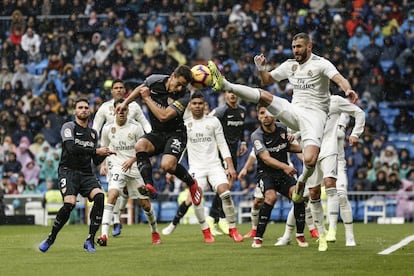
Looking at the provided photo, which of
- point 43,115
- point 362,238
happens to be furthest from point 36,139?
point 362,238

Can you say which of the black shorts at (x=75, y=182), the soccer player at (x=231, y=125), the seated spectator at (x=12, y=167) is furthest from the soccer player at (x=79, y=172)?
the seated spectator at (x=12, y=167)

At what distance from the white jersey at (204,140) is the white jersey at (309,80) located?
372 centimetres

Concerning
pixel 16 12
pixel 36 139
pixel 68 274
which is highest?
pixel 16 12

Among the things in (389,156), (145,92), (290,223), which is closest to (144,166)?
(145,92)

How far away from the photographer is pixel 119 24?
34.9 metres

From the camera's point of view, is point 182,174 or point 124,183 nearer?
point 182,174

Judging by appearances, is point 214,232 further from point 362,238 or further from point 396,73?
point 396,73

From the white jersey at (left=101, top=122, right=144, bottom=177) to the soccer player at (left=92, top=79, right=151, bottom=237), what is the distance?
16 cm

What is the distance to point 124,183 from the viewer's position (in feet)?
61.9

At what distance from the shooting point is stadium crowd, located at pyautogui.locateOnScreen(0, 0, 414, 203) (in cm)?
2936

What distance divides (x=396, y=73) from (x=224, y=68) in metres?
5.08

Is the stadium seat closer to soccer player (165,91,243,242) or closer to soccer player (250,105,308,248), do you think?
soccer player (165,91,243,242)

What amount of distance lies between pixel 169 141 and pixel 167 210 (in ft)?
38.3

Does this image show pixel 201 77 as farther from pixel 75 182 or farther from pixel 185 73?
pixel 75 182
